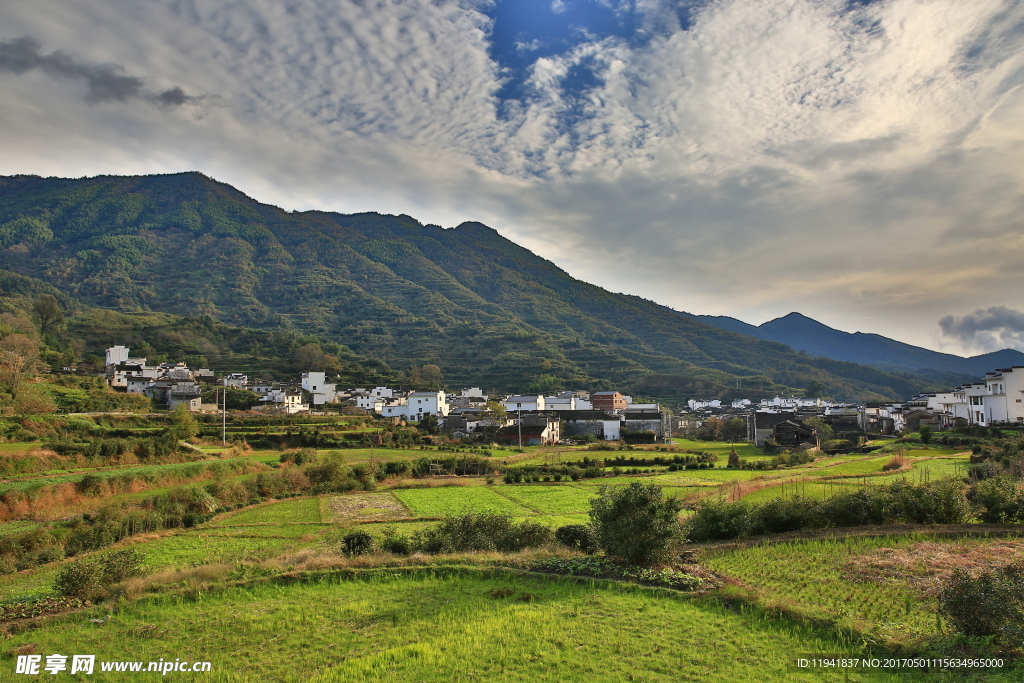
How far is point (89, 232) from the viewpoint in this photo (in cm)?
18200

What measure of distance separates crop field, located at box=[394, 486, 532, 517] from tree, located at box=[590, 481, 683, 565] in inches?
358

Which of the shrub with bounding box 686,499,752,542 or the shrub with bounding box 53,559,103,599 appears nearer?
the shrub with bounding box 53,559,103,599

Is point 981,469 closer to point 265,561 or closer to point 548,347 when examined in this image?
point 265,561

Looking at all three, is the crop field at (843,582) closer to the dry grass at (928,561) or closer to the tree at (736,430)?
the dry grass at (928,561)

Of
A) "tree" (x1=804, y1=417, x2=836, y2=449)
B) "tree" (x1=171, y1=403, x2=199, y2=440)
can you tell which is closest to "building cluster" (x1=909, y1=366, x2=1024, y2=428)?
"tree" (x1=804, y1=417, x2=836, y2=449)

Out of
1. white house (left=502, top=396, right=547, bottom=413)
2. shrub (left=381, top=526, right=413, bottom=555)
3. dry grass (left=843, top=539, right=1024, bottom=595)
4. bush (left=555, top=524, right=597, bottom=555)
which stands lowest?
shrub (left=381, top=526, right=413, bottom=555)

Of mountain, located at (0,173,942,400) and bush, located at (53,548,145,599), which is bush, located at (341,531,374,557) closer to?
bush, located at (53,548,145,599)

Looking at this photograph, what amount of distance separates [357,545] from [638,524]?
27.2 feet

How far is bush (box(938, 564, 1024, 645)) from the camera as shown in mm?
8430

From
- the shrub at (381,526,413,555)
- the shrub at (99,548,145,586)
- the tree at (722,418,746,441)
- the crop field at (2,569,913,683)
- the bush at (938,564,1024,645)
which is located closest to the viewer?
the bush at (938,564,1024,645)

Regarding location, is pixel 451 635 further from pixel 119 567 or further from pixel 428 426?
pixel 428 426

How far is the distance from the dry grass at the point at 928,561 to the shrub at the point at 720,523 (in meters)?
3.68

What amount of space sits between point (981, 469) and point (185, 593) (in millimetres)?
29662

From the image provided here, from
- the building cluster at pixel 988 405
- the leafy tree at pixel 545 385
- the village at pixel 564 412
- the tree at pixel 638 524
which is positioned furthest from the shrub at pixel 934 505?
the leafy tree at pixel 545 385
